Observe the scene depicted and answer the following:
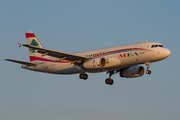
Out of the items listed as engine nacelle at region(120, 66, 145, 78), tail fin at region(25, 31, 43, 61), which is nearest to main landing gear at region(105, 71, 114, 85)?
A: engine nacelle at region(120, 66, 145, 78)

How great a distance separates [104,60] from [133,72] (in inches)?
334

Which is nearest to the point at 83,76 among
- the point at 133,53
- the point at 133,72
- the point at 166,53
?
the point at 133,72

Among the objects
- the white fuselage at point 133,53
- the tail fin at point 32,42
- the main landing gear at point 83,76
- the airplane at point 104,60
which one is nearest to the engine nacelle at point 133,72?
the airplane at point 104,60

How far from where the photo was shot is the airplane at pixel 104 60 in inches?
1859

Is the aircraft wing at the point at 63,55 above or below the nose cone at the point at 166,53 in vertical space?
above

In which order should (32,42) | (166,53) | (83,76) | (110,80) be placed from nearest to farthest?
(166,53) < (83,76) < (110,80) < (32,42)

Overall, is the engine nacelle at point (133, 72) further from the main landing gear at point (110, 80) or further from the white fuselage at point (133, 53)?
the white fuselage at point (133, 53)

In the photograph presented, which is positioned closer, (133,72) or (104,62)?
(104,62)

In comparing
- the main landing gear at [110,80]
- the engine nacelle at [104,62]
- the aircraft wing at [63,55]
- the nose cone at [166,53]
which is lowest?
the main landing gear at [110,80]

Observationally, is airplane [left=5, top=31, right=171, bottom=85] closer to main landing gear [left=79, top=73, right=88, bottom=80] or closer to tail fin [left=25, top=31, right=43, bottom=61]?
main landing gear [left=79, top=73, right=88, bottom=80]

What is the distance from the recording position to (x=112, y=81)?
55406 millimetres

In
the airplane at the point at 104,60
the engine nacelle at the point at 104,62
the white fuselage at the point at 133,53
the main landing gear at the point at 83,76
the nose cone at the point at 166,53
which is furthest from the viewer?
the main landing gear at the point at 83,76

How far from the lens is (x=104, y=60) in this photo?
48.2 metres

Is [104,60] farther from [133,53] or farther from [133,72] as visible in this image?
[133,72]
